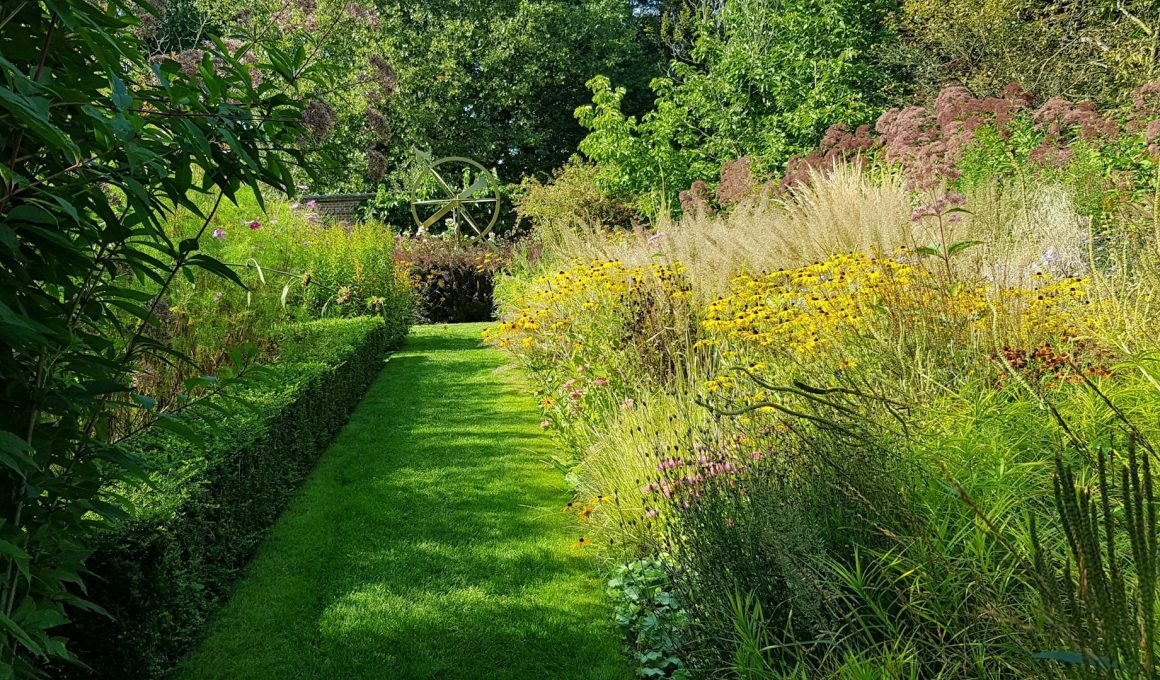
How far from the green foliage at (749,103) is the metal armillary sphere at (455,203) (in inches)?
174

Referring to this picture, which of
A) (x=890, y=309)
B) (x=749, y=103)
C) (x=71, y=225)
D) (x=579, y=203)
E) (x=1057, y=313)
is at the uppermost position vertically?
(x=749, y=103)

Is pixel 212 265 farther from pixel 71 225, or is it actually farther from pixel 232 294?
pixel 232 294

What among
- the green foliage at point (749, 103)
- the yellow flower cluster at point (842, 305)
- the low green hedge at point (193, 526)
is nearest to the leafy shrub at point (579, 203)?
the green foliage at point (749, 103)

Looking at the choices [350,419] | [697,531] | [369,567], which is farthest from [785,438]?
[350,419]

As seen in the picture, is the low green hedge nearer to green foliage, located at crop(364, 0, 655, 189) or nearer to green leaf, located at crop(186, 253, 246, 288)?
green leaf, located at crop(186, 253, 246, 288)

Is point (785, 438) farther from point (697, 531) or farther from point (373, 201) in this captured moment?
point (373, 201)

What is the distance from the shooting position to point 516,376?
8812mm

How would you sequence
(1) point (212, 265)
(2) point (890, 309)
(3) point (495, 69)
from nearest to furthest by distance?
(1) point (212, 265) → (2) point (890, 309) → (3) point (495, 69)

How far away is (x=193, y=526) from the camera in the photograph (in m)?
3.38

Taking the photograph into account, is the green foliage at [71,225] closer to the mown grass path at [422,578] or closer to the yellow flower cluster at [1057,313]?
the mown grass path at [422,578]

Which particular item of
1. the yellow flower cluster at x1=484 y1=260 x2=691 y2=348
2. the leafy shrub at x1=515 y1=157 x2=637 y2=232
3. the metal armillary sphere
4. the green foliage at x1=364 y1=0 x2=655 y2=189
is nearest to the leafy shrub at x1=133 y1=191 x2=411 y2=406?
the yellow flower cluster at x1=484 y1=260 x2=691 y2=348

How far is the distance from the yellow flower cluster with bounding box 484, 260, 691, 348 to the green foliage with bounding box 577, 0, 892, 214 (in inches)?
248

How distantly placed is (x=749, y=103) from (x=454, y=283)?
623cm

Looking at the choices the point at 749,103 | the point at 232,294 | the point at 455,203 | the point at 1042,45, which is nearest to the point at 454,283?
the point at 455,203
